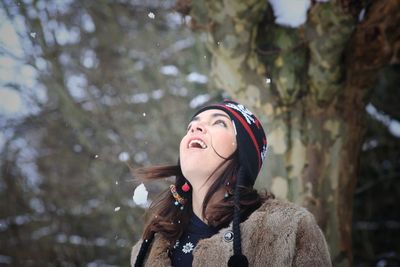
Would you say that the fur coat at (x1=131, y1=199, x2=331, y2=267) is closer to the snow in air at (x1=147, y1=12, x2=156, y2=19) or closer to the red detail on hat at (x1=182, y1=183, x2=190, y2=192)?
the red detail on hat at (x1=182, y1=183, x2=190, y2=192)

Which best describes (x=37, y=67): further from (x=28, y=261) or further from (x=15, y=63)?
(x=28, y=261)

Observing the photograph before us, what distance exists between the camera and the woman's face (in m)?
1.58

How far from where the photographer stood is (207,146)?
5.19 feet

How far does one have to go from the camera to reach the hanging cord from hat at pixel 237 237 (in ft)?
4.66

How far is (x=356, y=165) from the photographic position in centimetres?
249

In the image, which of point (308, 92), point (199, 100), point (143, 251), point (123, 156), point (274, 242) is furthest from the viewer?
point (199, 100)

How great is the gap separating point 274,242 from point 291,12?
1.40 meters

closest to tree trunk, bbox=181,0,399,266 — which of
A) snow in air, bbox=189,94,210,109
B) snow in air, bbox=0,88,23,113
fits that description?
snow in air, bbox=189,94,210,109

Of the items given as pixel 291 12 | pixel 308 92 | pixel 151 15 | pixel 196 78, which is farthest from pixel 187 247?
pixel 151 15

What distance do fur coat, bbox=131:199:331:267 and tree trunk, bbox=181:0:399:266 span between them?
812 mm

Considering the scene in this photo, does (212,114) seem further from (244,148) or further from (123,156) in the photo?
(123,156)

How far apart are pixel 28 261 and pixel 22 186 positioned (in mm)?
693

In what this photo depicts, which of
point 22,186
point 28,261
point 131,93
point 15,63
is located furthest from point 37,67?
point 28,261

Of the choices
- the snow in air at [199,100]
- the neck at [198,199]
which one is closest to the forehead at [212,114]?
the neck at [198,199]
